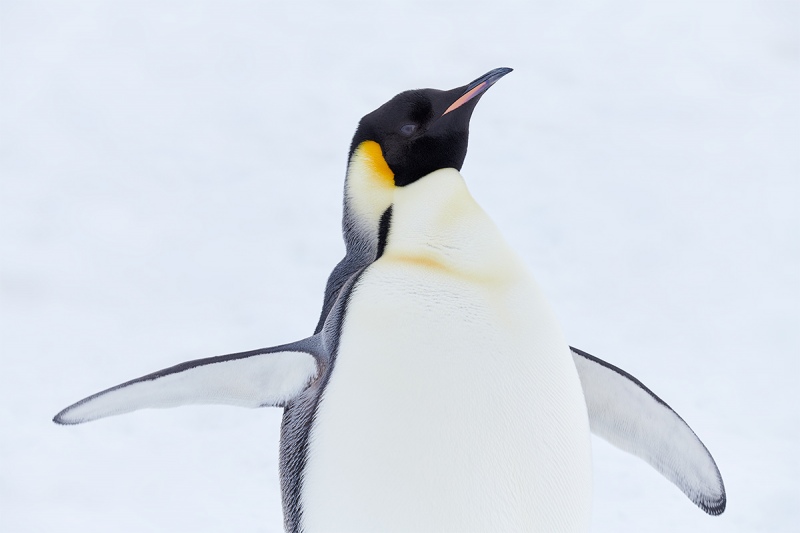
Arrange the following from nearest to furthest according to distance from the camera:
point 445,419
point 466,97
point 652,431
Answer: point 445,419, point 466,97, point 652,431

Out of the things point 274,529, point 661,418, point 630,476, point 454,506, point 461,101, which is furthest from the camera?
point 630,476

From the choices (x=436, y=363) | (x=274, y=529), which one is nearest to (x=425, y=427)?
(x=436, y=363)

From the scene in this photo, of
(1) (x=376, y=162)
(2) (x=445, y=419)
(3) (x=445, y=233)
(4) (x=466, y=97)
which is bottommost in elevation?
(2) (x=445, y=419)

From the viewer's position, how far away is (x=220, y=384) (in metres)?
1.32

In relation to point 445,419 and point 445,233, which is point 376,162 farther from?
point 445,419

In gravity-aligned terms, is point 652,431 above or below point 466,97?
below

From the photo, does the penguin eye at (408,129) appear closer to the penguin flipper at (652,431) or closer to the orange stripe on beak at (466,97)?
the orange stripe on beak at (466,97)

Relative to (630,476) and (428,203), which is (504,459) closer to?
(428,203)

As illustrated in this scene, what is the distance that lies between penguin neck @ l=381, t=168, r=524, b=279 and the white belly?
0.11ft

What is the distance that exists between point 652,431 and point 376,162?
0.72 meters

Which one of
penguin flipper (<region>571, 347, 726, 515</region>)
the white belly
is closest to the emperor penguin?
the white belly

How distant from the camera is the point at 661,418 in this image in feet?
4.99

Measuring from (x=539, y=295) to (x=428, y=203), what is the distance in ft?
0.78

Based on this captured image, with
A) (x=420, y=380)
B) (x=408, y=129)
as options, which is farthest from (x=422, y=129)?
(x=420, y=380)
